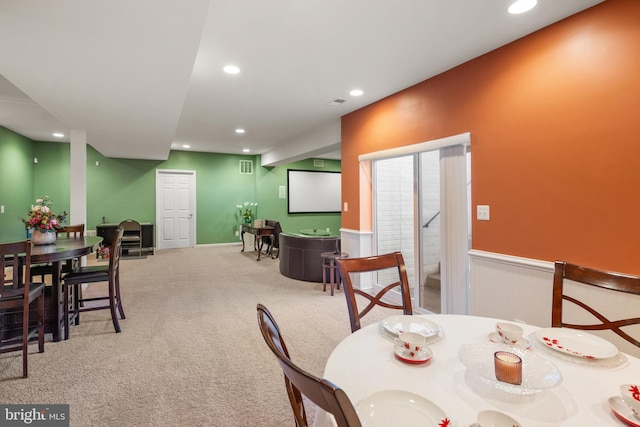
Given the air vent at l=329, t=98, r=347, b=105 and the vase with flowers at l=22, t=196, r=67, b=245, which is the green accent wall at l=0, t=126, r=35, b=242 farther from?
the air vent at l=329, t=98, r=347, b=105

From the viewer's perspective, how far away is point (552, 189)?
7.52ft

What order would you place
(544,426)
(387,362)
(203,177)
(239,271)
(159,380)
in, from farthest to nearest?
(203,177) → (239,271) → (159,380) → (387,362) → (544,426)

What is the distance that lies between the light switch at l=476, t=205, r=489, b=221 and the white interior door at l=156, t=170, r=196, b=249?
7.33m

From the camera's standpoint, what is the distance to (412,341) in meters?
1.13

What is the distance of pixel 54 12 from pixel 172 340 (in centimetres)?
253

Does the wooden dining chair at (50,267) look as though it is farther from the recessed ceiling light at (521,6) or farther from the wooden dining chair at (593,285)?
the recessed ceiling light at (521,6)

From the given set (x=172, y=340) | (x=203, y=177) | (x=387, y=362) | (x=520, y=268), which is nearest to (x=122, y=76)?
(x=172, y=340)

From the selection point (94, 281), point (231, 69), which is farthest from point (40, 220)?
point (231, 69)

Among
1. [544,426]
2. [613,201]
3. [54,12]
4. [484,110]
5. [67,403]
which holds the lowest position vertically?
[67,403]

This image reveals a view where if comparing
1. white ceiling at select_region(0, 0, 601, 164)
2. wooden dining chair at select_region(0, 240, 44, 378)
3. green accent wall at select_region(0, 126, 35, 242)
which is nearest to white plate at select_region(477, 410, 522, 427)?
white ceiling at select_region(0, 0, 601, 164)

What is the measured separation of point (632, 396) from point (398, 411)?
62cm

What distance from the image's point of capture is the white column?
460 centimetres

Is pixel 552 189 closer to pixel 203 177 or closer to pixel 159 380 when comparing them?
pixel 159 380

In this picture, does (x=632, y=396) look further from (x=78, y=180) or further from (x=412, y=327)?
(x=78, y=180)
